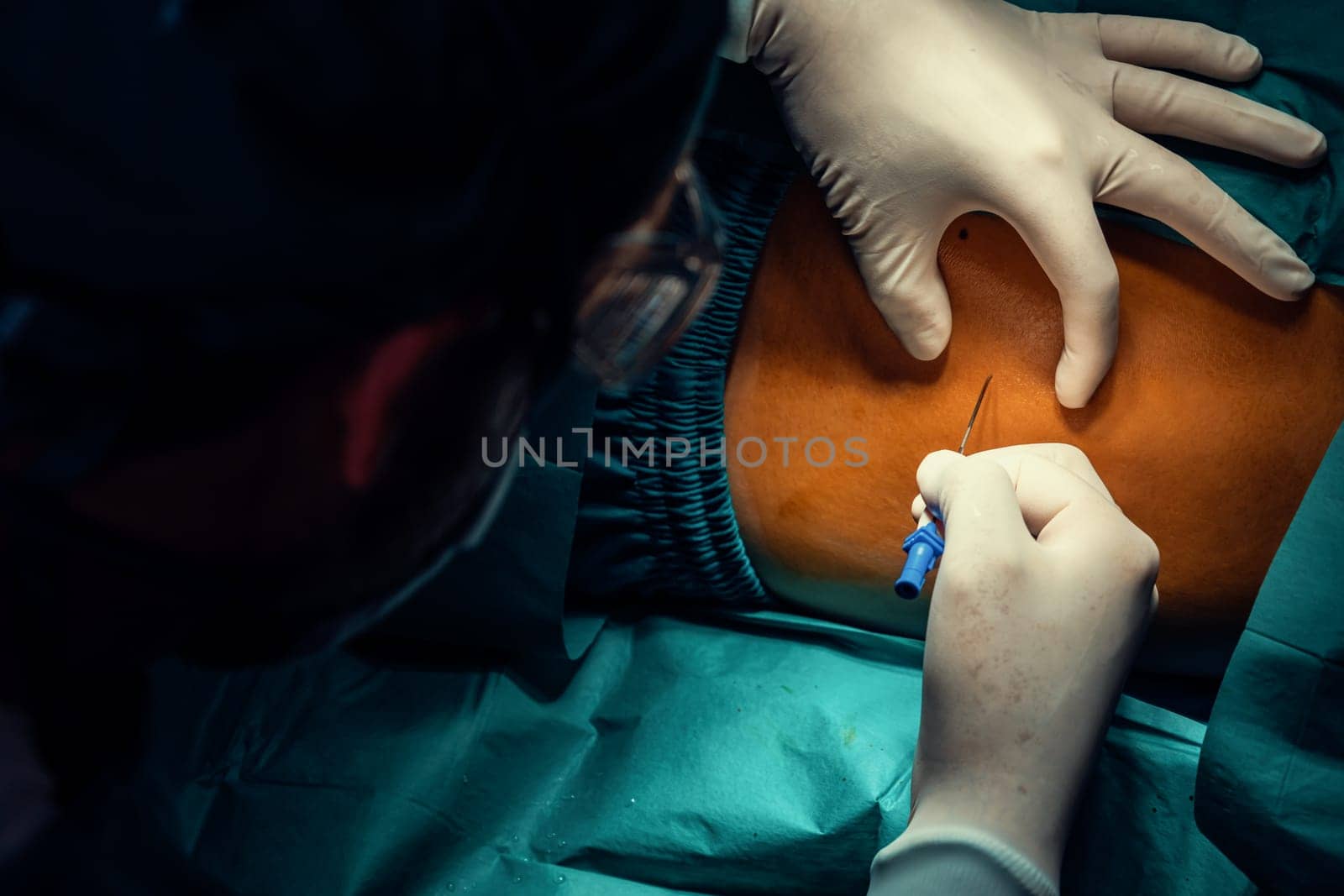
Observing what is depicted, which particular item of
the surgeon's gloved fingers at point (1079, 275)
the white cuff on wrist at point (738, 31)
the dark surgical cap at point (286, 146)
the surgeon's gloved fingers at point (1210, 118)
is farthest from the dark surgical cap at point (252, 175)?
the surgeon's gloved fingers at point (1210, 118)

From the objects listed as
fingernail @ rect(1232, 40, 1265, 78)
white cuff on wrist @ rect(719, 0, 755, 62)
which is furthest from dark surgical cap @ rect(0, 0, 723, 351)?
fingernail @ rect(1232, 40, 1265, 78)

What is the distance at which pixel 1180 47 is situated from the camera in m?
1.01

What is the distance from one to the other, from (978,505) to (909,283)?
0.85ft

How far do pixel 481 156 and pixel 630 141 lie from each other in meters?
0.10

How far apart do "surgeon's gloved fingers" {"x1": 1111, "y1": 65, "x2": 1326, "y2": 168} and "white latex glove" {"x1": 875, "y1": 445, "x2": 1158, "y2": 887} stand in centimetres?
42

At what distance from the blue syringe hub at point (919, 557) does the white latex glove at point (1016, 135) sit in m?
0.22

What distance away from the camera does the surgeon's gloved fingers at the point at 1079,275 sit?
3.05 feet

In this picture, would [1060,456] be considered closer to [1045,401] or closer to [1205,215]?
[1045,401]

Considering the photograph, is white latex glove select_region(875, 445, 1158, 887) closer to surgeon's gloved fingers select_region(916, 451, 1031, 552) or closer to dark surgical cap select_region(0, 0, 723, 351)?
surgeon's gloved fingers select_region(916, 451, 1031, 552)

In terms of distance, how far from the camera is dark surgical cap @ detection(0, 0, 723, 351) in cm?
47

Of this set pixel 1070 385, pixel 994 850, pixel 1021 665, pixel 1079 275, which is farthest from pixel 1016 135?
pixel 994 850

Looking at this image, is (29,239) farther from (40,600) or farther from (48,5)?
(40,600)

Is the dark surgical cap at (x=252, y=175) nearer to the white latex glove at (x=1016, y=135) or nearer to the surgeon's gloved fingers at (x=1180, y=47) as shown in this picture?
the white latex glove at (x=1016, y=135)

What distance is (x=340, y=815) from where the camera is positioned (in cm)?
108
